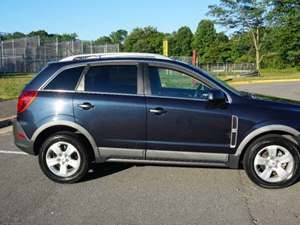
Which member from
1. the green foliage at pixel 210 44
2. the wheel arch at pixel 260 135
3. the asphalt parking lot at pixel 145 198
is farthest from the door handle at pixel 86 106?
the green foliage at pixel 210 44

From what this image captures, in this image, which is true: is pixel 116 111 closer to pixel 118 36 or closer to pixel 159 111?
pixel 159 111

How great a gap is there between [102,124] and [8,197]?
1502 millimetres

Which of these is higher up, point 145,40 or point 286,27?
point 145,40

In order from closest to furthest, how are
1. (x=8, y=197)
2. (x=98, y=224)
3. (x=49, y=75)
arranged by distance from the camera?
(x=98, y=224) < (x=8, y=197) < (x=49, y=75)

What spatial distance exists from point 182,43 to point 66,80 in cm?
8331

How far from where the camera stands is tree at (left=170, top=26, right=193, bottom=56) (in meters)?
86.5

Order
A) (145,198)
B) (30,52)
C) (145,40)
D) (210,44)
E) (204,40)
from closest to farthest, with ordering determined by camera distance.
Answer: (145,198), (30,52), (210,44), (204,40), (145,40)

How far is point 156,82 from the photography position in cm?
572

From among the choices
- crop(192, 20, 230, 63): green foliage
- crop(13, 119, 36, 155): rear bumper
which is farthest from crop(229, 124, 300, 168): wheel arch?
crop(192, 20, 230, 63): green foliage

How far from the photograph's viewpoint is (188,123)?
5488 millimetres

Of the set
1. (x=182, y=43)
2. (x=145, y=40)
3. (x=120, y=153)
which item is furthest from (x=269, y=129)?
(x=182, y=43)

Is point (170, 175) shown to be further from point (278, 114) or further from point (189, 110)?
point (278, 114)

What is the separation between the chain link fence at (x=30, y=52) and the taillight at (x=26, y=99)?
36391 mm

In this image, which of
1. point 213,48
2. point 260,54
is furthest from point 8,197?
point 213,48
